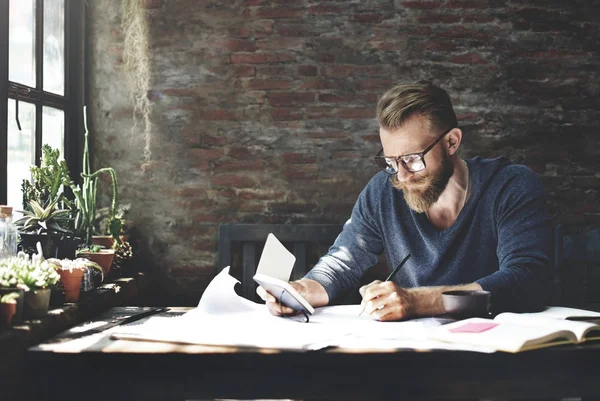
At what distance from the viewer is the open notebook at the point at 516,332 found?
1351 mm

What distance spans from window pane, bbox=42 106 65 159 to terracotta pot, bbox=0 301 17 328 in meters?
1.62

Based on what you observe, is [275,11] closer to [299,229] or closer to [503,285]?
[299,229]

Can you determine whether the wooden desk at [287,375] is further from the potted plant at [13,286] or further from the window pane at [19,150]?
the window pane at [19,150]

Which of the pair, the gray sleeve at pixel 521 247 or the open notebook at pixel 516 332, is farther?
the gray sleeve at pixel 521 247

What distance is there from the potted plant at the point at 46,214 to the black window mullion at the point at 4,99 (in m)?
0.10

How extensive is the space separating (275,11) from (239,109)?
56cm

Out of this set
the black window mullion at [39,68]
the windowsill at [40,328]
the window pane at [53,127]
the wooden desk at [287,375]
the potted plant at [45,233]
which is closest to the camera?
the wooden desk at [287,375]

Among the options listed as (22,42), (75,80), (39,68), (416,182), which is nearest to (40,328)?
(416,182)

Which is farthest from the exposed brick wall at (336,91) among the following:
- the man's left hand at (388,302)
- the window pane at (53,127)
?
the man's left hand at (388,302)

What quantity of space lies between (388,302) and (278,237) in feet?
5.45

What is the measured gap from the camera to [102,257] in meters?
2.73

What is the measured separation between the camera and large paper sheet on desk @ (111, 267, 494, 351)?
1419 millimetres

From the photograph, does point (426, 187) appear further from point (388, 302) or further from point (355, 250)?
point (388, 302)

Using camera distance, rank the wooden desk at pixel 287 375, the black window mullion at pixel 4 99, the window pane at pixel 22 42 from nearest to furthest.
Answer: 1. the wooden desk at pixel 287 375
2. the black window mullion at pixel 4 99
3. the window pane at pixel 22 42
